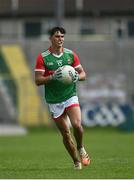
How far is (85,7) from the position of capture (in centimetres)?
6097

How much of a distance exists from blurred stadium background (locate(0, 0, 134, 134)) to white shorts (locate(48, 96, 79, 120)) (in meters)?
23.4

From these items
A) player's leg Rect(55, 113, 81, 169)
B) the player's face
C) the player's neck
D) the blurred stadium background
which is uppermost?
the player's face

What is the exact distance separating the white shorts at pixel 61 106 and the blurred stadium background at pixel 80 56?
2335cm

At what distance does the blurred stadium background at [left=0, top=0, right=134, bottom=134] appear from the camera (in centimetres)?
4078

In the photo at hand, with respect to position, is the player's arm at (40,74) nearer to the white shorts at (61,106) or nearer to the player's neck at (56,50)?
the player's neck at (56,50)

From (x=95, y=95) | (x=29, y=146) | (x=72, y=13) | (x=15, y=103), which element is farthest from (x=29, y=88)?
(x=72, y=13)

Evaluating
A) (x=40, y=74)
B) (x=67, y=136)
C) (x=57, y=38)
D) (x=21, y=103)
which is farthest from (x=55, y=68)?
(x=21, y=103)

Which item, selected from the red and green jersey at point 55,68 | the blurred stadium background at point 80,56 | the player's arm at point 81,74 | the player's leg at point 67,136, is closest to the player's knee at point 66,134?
the player's leg at point 67,136

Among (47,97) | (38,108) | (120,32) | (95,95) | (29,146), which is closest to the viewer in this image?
(47,97)

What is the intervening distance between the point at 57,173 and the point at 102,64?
112 ft

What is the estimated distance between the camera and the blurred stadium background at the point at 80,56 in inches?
1606

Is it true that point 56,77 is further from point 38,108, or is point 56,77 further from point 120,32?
point 120,32

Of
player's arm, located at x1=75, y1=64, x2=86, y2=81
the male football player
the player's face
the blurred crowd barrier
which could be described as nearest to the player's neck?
the male football player

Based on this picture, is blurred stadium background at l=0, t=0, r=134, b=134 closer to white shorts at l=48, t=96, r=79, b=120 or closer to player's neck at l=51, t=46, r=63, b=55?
white shorts at l=48, t=96, r=79, b=120
